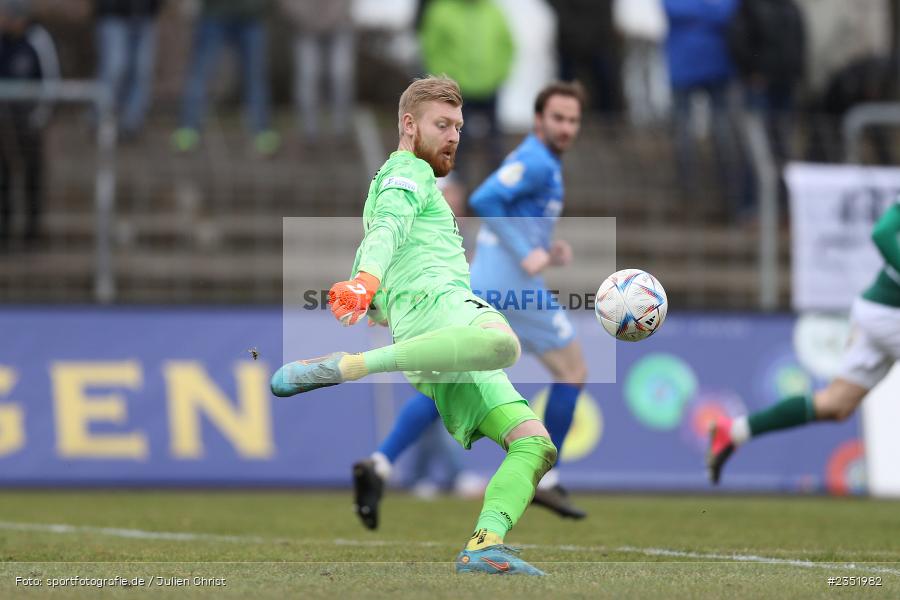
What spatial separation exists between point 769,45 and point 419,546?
9082 mm

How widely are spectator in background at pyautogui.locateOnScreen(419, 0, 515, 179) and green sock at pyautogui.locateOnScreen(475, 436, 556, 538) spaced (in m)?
9.14

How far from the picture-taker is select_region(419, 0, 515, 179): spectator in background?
606 inches

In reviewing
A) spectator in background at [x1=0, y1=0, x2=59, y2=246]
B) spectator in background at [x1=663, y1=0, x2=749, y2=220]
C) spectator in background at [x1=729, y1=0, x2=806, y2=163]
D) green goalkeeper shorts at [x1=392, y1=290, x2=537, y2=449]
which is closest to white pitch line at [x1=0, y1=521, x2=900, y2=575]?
green goalkeeper shorts at [x1=392, y1=290, x2=537, y2=449]

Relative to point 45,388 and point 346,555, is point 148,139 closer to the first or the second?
point 45,388

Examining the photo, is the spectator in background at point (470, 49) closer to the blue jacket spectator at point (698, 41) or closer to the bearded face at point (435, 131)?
the blue jacket spectator at point (698, 41)

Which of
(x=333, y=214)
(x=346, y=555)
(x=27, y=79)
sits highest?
(x=27, y=79)

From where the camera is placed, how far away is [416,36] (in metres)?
16.0

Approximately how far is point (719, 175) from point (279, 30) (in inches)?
577

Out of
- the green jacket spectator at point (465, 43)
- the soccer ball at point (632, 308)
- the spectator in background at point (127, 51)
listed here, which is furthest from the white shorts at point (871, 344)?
the spectator in background at point (127, 51)

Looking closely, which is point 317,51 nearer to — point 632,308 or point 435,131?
point 632,308

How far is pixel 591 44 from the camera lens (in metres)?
16.0

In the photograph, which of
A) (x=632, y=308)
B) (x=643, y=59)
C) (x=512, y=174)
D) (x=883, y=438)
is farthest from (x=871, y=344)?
(x=643, y=59)

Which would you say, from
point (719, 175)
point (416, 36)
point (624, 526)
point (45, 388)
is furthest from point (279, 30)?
point (624, 526)

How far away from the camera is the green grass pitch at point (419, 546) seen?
5.73 m
